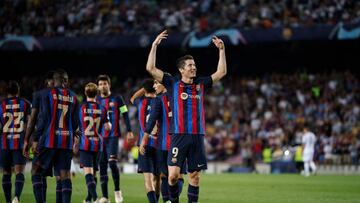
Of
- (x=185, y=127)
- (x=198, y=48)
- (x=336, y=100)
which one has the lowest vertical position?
(x=185, y=127)

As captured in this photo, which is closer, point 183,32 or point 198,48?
point 183,32

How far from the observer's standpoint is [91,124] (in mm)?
15586

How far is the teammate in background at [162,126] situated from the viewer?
13.8 m

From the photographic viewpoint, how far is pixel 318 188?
2180 cm

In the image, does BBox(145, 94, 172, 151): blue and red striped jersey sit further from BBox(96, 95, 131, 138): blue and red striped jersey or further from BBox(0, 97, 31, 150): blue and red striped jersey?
BBox(0, 97, 31, 150): blue and red striped jersey

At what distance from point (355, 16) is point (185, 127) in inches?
1028

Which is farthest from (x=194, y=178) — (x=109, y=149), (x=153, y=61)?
(x=109, y=149)

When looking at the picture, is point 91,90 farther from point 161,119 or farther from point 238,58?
point 238,58

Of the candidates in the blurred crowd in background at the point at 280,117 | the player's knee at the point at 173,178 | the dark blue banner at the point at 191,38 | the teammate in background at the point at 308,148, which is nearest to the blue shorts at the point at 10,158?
the player's knee at the point at 173,178

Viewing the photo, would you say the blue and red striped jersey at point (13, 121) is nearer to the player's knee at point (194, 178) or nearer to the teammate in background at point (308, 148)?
the player's knee at point (194, 178)

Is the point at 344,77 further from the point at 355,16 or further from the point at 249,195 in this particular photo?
the point at 249,195

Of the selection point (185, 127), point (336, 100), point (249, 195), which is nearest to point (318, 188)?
point (249, 195)

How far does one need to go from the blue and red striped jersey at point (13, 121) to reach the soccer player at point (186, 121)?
3.63 meters

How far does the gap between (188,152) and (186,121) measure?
496mm
